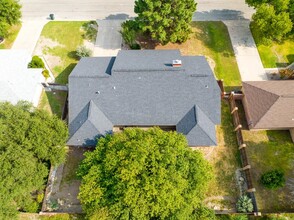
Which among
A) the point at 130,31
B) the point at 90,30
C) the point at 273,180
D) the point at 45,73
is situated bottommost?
the point at 273,180

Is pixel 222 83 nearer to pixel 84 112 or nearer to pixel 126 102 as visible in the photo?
pixel 126 102

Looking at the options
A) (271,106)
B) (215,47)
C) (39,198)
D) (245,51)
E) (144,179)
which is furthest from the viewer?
(215,47)

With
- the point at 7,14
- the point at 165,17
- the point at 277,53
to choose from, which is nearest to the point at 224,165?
the point at 277,53

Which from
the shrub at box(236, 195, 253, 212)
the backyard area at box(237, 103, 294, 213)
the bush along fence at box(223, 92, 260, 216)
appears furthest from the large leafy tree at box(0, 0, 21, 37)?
the shrub at box(236, 195, 253, 212)

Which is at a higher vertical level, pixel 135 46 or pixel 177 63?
pixel 177 63

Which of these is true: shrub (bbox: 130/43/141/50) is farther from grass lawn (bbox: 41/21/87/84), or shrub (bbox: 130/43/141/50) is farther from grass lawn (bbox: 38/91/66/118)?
grass lawn (bbox: 38/91/66/118)

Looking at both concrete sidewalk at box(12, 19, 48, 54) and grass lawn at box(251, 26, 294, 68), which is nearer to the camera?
grass lawn at box(251, 26, 294, 68)

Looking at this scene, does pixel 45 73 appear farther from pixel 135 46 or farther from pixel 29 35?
pixel 135 46
